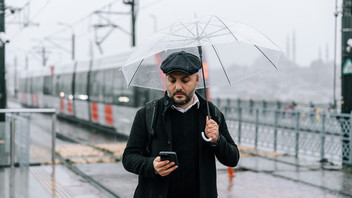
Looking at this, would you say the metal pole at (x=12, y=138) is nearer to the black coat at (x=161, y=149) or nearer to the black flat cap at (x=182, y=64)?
the black coat at (x=161, y=149)

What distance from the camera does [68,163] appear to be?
9953 mm

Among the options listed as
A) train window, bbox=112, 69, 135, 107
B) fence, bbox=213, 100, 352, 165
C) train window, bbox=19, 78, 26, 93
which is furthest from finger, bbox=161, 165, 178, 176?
train window, bbox=19, 78, 26, 93

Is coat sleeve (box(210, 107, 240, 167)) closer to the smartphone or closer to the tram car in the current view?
the smartphone

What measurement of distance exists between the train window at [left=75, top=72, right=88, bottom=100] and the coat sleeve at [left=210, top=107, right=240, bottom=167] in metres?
18.3

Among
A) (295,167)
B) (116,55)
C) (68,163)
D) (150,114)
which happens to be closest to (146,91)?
(116,55)

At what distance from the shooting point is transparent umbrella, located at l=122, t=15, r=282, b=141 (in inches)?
135

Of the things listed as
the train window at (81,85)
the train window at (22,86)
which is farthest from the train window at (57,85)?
the train window at (22,86)

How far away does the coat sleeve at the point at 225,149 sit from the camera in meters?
2.65

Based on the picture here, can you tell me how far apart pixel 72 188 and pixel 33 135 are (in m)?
2.48

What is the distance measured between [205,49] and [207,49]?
0.04 metres

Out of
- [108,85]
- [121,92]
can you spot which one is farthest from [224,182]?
[108,85]

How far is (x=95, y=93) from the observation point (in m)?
19.5

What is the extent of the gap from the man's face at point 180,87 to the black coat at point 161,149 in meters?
0.06

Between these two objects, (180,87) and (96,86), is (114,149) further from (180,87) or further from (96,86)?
(180,87)
